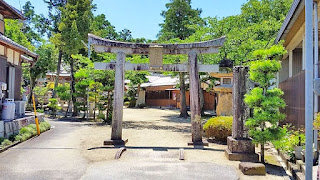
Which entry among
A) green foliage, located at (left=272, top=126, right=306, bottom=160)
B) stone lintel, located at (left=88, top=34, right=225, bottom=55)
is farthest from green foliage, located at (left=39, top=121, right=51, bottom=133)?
green foliage, located at (left=272, top=126, right=306, bottom=160)

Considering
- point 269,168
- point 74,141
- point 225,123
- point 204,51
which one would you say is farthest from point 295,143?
point 74,141

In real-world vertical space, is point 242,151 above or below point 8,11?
below

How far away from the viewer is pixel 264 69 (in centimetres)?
835

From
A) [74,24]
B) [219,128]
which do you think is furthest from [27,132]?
[74,24]

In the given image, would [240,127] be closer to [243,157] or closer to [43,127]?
[243,157]

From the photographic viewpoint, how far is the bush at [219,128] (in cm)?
1241

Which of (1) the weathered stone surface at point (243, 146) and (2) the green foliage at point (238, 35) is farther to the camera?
(2) the green foliage at point (238, 35)

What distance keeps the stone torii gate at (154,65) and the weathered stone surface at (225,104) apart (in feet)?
32.9

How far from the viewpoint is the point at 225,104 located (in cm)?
2180

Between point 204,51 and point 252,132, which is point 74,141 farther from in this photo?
point 252,132

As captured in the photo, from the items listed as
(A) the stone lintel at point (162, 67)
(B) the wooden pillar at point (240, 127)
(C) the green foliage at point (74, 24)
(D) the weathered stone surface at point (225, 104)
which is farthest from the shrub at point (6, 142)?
(C) the green foliage at point (74, 24)

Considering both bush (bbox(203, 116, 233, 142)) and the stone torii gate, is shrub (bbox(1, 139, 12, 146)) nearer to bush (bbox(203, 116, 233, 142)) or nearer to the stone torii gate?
the stone torii gate

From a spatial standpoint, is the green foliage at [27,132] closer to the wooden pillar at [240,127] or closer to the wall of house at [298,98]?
the wooden pillar at [240,127]

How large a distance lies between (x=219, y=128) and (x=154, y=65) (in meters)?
3.73
